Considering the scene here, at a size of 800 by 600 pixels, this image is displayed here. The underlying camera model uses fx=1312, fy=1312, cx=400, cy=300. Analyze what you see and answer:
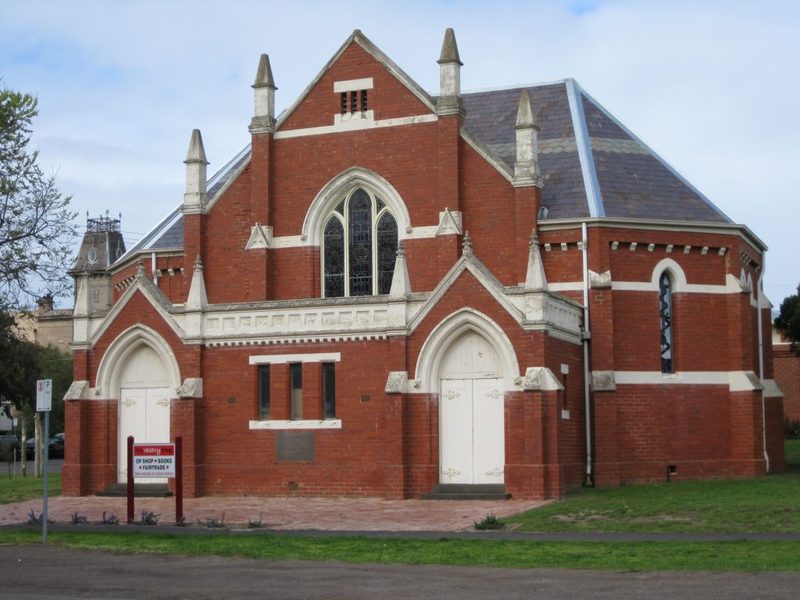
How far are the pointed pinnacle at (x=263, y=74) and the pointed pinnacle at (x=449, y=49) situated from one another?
5.69 metres

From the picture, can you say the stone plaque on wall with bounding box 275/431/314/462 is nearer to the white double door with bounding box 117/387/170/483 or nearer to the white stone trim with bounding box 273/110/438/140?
the white double door with bounding box 117/387/170/483

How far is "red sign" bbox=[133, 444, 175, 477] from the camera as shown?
98.2ft

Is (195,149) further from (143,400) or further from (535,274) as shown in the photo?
(535,274)

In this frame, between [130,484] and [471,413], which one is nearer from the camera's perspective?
[130,484]

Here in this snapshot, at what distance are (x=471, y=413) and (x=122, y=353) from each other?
1096 centimetres

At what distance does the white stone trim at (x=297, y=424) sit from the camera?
35.7m

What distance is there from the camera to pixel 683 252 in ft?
129

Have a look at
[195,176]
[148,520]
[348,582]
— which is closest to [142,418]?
[195,176]

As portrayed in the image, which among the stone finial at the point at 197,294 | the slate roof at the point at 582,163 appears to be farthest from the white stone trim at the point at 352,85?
the stone finial at the point at 197,294

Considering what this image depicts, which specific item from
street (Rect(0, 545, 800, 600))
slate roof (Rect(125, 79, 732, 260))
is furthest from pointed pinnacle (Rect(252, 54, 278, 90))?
street (Rect(0, 545, 800, 600))

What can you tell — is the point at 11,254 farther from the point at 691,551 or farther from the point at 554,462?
the point at 691,551

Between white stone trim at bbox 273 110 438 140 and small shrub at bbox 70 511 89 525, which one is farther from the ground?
white stone trim at bbox 273 110 438 140

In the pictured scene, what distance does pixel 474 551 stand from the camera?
21672 mm

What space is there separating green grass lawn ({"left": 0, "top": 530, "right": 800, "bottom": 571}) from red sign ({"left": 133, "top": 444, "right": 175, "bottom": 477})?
439cm
